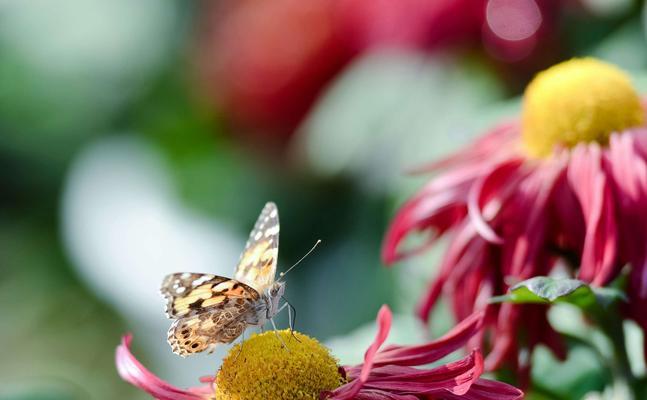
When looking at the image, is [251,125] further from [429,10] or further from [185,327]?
[185,327]

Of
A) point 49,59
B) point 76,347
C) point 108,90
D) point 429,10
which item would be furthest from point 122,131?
point 429,10

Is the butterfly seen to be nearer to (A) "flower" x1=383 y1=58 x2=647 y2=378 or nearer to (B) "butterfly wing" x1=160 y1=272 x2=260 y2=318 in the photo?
(B) "butterfly wing" x1=160 y1=272 x2=260 y2=318

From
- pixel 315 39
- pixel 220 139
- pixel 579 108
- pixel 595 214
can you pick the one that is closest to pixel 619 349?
pixel 595 214

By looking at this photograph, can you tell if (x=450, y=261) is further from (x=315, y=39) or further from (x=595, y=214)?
Answer: (x=315, y=39)

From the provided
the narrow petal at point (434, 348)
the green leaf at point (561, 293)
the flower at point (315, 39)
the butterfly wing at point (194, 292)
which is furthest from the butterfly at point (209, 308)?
the flower at point (315, 39)

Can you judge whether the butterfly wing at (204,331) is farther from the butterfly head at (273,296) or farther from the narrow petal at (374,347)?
the narrow petal at (374,347)
